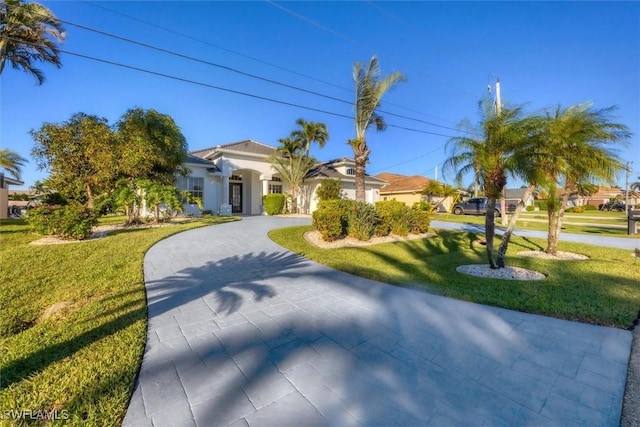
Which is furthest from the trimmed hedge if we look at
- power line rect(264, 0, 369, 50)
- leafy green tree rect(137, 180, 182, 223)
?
power line rect(264, 0, 369, 50)

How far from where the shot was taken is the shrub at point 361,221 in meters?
10.5

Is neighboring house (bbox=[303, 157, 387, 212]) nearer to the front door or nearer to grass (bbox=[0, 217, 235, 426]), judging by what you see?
the front door

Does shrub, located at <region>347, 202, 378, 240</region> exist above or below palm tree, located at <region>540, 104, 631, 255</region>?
below

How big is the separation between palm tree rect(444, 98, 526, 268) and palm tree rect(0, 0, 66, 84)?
50.8 feet

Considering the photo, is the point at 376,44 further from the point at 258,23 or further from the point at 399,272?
the point at 399,272

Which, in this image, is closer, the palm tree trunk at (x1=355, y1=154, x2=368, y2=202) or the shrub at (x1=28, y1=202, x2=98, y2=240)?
the shrub at (x1=28, y1=202, x2=98, y2=240)

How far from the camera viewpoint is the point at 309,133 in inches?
836

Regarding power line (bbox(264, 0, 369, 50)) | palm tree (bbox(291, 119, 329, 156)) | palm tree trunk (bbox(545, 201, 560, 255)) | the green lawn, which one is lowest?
the green lawn

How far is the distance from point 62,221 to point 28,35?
1016 centimetres

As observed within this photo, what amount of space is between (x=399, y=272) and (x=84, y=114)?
14021 mm

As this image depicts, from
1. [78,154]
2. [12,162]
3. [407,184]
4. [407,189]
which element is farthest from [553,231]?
[12,162]

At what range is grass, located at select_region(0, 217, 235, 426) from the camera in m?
2.36

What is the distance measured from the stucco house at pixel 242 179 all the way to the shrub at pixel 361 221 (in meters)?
11.8

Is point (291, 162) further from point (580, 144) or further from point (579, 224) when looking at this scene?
point (579, 224)
